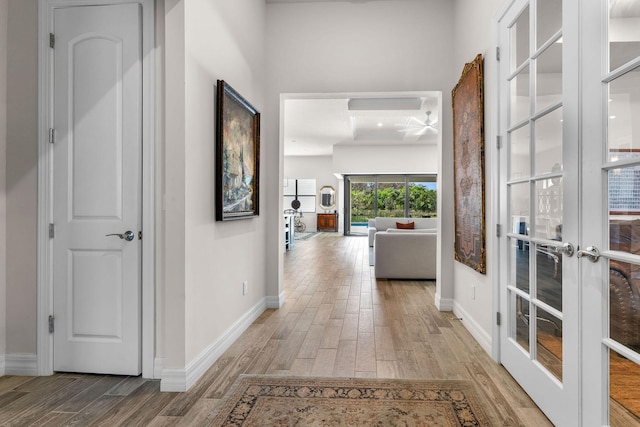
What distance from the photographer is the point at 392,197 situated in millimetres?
12805

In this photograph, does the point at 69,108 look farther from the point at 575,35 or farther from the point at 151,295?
the point at 575,35

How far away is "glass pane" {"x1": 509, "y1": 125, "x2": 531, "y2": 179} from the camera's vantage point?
2234mm

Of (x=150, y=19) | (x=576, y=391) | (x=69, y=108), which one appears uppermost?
(x=150, y=19)

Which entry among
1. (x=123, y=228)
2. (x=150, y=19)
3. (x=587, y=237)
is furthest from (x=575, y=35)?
(x=123, y=228)

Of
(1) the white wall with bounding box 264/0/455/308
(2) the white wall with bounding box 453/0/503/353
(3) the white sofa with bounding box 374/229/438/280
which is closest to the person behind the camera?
(2) the white wall with bounding box 453/0/503/353

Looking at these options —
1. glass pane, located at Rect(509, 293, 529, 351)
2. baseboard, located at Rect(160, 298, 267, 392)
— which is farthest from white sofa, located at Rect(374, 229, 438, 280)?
glass pane, located at Rect(509, 293, 529, 351)

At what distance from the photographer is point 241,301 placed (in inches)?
131

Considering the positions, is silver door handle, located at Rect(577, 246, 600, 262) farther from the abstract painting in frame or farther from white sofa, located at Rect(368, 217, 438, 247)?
white sofa, located at Rect(368, 217, 438, 247)

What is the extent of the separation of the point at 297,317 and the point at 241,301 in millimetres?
684

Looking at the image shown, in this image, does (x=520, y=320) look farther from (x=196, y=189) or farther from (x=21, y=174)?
(x=21, y=174)

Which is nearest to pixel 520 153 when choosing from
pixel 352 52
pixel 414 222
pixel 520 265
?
pixel 520 265

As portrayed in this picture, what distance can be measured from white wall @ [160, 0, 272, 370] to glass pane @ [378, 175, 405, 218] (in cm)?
994

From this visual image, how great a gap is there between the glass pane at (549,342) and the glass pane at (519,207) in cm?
50

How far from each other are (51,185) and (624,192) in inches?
121
